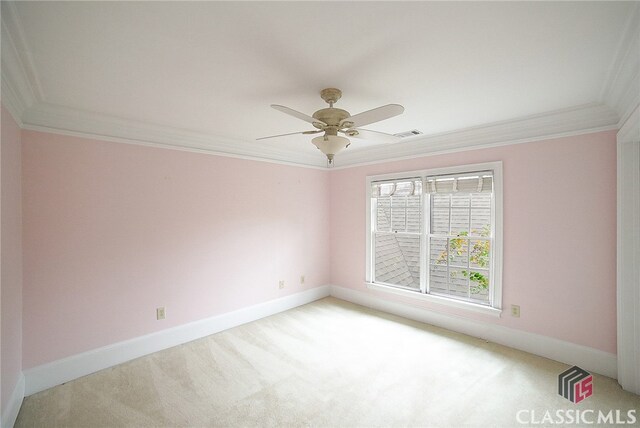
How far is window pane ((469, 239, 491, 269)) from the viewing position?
3.32 metres

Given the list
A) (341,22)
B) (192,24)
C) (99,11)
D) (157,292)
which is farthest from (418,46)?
(157,292)

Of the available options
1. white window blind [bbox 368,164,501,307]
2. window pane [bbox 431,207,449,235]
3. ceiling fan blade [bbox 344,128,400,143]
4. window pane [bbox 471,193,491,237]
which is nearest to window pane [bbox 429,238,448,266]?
white window blind [bbox 368,164,501,307]

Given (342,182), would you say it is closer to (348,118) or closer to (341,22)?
(348,118)

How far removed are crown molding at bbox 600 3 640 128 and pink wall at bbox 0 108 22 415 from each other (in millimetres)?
3627

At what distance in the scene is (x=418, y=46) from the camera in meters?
1.56

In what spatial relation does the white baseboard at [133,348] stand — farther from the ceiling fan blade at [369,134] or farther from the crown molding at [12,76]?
the ceiling fan blade at [369,134]

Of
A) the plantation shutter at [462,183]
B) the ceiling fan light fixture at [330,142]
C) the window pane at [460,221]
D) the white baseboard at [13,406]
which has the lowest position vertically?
the white baseboard at [13,406]

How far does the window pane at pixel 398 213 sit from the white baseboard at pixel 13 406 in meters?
4.06

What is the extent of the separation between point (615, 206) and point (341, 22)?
286 centimetres

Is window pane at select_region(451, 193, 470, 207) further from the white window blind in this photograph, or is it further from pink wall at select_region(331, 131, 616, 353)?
pink wall at select_region(331, 131, 616, 353)

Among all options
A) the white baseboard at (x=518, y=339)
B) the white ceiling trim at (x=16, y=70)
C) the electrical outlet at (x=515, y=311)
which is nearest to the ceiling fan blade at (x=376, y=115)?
the white ceiling trim at (x=16, y=70)

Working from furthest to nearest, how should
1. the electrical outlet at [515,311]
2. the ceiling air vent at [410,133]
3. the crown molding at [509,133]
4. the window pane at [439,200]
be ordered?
the window pane at [439,200]
the ceiling air vent at [410,133]
the electrical outlet at [515,311]
the crown molding at [509,133]

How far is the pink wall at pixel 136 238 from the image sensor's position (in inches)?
94.7

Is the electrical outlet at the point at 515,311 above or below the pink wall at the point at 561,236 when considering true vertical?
below
